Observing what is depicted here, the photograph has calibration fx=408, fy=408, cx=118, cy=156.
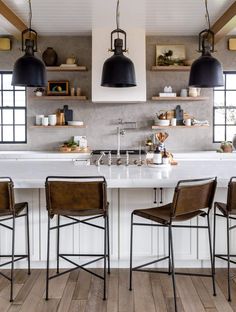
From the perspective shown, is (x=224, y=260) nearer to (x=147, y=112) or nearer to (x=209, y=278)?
(x=209, y=278)

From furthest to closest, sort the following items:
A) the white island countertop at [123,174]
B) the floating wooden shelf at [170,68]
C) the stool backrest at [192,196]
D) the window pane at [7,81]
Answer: the window pane at [7,81] → the floating wooden shelf at [170,68] → the white island countertop at [123,174] → the stool backrest at [192,196]

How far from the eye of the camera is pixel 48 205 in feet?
9.95

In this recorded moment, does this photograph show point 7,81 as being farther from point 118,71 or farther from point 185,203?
point 185,203

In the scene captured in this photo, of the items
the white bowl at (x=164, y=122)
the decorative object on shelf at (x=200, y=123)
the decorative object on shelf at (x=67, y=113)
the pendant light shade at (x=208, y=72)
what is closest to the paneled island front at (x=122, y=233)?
the pendant light shade at (x=208, y=72)

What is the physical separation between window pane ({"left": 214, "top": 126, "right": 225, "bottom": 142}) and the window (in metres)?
3.26

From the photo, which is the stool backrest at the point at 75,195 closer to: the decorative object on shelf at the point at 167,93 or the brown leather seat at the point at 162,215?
the brown leather seat at the point at 162,215

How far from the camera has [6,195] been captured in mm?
3090

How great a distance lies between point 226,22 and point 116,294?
146 inches

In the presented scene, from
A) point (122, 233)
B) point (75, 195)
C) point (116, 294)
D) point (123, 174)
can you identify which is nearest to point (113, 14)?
point (123, 174)

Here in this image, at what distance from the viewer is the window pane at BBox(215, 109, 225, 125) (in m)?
6.88

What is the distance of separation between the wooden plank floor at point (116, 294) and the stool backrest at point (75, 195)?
697 millimetres

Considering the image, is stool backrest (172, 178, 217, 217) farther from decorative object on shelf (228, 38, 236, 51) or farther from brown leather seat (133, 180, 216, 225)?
decorative object on shelf (228, 38, 236, 51)

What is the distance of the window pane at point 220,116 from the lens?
6.88 metres

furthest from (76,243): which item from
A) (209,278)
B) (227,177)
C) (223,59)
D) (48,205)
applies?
(223,59)
